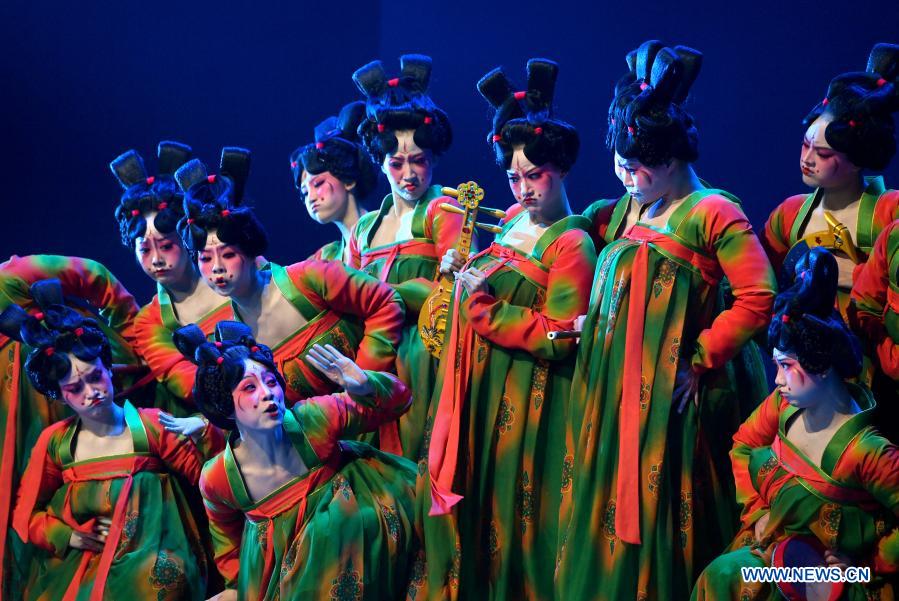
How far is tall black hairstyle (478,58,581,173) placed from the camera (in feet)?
11.7

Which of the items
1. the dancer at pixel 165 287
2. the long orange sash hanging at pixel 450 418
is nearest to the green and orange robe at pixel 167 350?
the dancer at pixel 165 287

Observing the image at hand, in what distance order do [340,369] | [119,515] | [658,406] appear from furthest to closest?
[119,515] < [340,369] < [658,406]

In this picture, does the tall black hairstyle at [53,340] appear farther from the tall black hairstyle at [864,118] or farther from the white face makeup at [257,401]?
the tall black hairstyle at [864,118]

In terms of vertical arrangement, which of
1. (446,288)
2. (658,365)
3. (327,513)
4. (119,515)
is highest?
(446,288)

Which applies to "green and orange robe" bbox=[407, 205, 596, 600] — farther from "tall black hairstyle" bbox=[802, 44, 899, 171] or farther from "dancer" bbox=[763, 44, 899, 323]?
"tall black hairstyle" bbox=[802, 44, 899, 171]

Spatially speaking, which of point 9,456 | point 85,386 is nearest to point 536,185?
point 85,386

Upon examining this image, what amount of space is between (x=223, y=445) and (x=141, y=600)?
45 cm

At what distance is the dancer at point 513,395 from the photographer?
3.49 metres

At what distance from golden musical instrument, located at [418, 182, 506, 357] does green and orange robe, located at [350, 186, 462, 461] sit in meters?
0.09

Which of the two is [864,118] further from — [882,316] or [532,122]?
[532,122]

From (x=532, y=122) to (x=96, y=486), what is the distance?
4.93ft

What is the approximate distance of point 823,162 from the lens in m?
3.32

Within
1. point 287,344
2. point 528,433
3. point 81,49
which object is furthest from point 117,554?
point 81,49

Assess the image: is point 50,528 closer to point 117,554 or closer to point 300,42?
point 117,554
